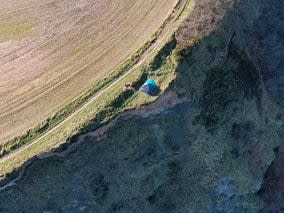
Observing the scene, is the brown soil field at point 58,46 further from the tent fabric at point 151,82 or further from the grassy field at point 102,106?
the tent fabric at point 151,82

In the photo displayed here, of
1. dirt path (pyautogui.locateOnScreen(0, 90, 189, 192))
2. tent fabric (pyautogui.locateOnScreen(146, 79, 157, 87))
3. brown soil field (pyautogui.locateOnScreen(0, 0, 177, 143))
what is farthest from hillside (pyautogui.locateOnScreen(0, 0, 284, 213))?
brown soil field (pyautogui.locateOnScreen(0, 0, 177, 143))

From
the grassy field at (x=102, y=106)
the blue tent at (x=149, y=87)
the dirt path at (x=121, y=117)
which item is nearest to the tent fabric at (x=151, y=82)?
the blue tent at (x=149, y=87)

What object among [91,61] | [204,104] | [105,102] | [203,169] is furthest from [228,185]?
[91,61]

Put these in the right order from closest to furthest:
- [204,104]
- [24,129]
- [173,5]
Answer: [24,129] < [204,104] < [173,5]

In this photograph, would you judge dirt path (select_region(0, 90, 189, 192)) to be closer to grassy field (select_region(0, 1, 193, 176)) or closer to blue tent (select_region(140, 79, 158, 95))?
grassy field (select_region(0, 1, 193, 176))

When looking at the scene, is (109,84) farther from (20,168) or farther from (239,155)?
(239,155)

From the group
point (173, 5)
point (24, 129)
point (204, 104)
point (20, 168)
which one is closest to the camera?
point (20, 168)

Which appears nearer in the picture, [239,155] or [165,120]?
[165,120]

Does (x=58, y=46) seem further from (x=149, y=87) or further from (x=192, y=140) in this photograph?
(x=192, y=140)
